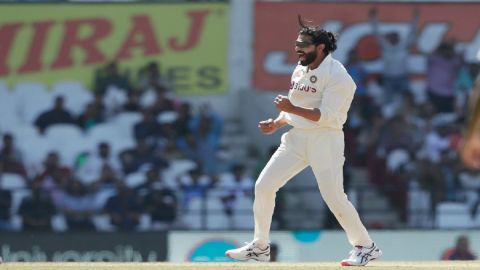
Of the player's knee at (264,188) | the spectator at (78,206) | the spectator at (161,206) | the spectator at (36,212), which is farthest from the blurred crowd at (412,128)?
the player's knee at (264,188)

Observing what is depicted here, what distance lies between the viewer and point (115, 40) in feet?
71.9

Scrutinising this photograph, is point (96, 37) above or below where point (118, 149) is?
above

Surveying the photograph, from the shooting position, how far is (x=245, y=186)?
19438 millimetres

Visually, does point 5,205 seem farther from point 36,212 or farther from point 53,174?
point 53,174

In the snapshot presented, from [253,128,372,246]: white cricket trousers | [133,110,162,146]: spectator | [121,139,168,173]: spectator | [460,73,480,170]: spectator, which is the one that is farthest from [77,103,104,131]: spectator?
[460,73,480,170]: spectator

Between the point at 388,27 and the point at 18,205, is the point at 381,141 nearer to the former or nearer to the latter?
the point at 388,27

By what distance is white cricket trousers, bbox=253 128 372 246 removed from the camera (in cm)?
1152

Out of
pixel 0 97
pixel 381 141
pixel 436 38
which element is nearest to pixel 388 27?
pixel 436 38

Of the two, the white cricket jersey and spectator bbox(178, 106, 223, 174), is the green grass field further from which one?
spectator bbox(178, 106, 223, 174)

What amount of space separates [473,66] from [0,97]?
6.80 meters

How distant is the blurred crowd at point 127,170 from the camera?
1908 centimetres

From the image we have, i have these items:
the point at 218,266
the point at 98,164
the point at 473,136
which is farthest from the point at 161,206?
the point at 473,136

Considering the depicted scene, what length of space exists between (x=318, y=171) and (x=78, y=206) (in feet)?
27.0

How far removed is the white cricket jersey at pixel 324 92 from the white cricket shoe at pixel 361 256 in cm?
95
